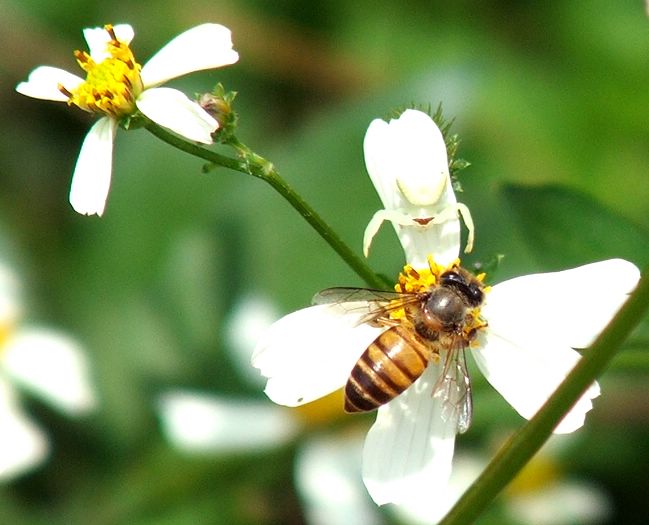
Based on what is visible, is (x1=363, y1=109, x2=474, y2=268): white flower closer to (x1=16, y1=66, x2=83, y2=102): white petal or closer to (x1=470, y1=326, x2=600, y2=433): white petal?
(x1=470, y1=326, x2=600, y2=433): white petal

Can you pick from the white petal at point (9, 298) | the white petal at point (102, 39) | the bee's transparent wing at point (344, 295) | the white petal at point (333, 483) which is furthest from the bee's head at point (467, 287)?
the white petal at point (9, 298)

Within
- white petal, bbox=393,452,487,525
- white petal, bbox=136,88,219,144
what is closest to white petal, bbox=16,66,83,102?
white petal, bbox=136,88,219,144

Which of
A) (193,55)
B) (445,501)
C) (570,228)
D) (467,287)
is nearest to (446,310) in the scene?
(467,287)

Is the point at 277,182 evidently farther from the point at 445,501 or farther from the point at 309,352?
the point at 445,501

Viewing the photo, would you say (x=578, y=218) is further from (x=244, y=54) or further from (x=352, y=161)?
(x=244, y=54)

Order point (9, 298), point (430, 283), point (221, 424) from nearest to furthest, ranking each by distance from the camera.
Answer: point (430, 283) < point (221, 424) < point (9, 298)

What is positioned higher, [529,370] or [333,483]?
[333,483]
